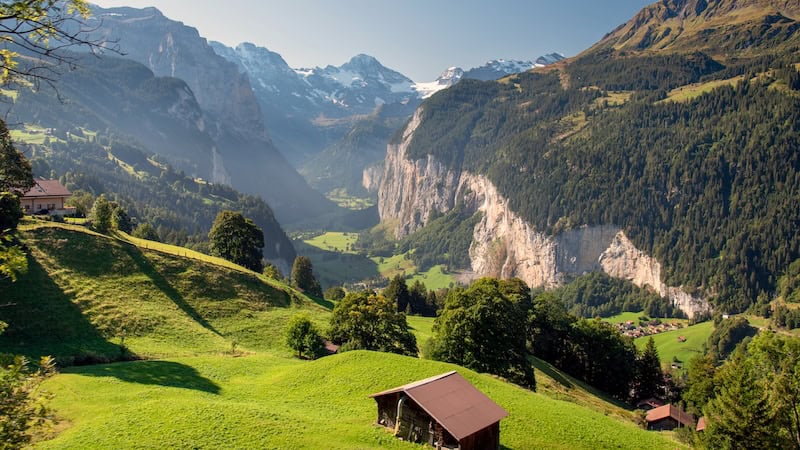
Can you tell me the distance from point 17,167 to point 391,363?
52.8m

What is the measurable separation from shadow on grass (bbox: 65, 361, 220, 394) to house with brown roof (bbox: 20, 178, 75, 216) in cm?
5743

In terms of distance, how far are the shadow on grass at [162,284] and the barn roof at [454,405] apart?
37.7 metres

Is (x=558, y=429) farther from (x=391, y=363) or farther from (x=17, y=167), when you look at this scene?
(x=17, y=167)

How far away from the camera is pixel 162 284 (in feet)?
220

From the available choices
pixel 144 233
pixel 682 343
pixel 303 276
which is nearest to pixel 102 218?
pixel 144 233

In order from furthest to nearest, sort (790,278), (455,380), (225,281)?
(790,278) → (225,281) → (455,380)

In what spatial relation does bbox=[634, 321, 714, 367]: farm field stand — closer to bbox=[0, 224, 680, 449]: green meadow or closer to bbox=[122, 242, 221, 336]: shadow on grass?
bbox=[0, 224, 680, 449]: green meadow

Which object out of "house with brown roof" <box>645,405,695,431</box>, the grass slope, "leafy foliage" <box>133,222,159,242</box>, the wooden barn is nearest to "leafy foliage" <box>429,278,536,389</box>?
the grass slope

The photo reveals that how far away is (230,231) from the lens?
99875 millimetres

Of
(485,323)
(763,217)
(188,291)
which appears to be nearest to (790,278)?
(763,217)

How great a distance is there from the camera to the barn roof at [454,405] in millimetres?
30219

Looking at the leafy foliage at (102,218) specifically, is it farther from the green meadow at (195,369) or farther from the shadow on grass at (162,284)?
the shadow on grass at (162,284)

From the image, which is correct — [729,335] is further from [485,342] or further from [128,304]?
[128,304]

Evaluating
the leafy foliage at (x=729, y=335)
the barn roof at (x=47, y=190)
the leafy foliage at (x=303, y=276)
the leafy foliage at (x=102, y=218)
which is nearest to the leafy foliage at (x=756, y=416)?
Answer: the leafy foliage at (x=102, y=218)
